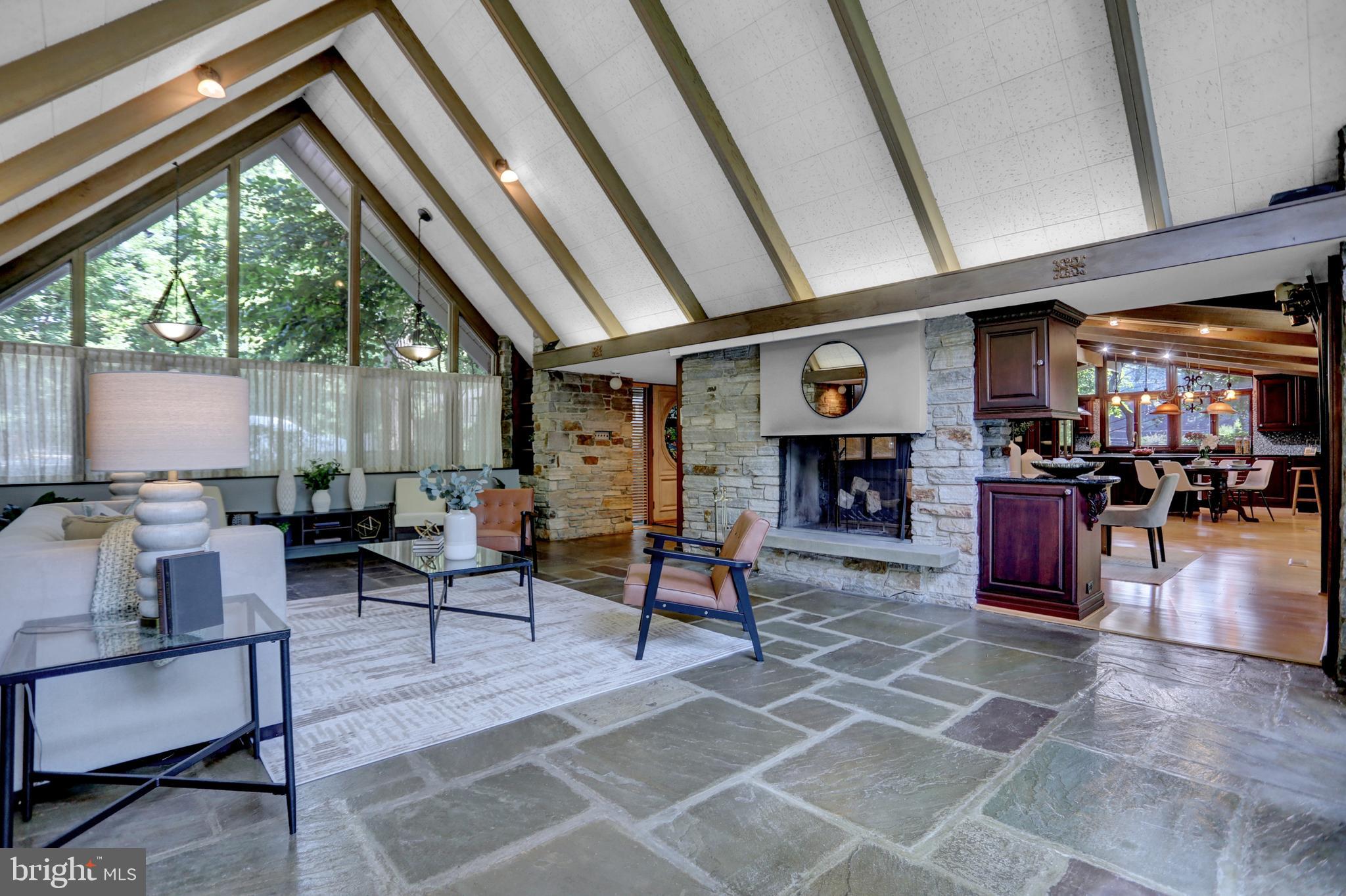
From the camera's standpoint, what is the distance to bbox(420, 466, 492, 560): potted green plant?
416cm

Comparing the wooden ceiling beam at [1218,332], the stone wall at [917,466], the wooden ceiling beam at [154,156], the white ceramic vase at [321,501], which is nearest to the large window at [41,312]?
the wooden ceiling beam at [154,156]

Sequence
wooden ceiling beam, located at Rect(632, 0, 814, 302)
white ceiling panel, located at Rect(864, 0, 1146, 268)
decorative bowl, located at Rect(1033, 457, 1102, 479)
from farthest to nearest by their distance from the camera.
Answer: decorative bowl, located at Rect(1033, 457, 1102, 479)
wooden ceiling beam, located at Rect(632, 0, 814, 302)
white ceiling panel, located at Rect(864, 0, 1146, 268)

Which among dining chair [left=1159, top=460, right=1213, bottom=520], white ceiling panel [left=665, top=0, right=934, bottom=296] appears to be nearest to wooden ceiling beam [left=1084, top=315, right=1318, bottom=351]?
dining chair [left=1159, top=460, right=1213, bottom=520]

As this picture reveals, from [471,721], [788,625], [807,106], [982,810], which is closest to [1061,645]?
[788,625]

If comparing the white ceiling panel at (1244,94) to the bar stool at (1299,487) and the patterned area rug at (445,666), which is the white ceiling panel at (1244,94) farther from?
the bar stool at (1299,487)

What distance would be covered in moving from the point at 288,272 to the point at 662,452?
5.44 metres

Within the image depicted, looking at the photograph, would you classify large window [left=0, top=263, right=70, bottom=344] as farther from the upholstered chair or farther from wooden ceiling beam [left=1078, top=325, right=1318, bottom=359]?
wooden ceiling beam [left=1078, top=325, right=1318, bottom=359]

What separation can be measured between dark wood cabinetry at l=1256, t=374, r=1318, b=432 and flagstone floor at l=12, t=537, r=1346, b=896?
1098 cm

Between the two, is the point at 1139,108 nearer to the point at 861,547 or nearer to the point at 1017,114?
the point at 1017,114

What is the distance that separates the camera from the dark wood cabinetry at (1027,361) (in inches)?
171

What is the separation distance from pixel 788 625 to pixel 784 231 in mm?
2941

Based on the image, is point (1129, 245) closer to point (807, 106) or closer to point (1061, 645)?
point (807, 106)

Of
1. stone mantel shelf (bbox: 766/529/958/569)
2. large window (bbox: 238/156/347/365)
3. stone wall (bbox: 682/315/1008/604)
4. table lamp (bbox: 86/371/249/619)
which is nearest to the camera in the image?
table lamp (bbox: 86/371/249/619)

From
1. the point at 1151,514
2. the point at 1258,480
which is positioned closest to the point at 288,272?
the point at 1151,514
